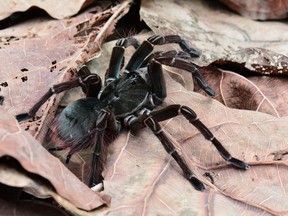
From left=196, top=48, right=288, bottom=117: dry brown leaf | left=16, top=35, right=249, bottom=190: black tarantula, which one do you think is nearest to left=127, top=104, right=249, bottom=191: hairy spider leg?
left=16, top=35, right=249, bottom=190: black tarantula

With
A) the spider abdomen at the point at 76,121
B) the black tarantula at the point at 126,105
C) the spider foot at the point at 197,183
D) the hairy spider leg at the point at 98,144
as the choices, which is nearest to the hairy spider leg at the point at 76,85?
the black tarantula at the point at 126,105

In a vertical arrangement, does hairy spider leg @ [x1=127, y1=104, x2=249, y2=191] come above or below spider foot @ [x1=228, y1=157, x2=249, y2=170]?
above

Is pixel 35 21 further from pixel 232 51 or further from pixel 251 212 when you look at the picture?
pixel 251 212

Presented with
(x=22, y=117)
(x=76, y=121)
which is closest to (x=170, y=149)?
(x=76, y=121)

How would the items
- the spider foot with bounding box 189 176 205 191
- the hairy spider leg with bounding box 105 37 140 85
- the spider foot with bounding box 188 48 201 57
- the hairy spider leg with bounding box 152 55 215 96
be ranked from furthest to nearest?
the spider foot with bounding box 188 48 201 57, the hairy spider leg with bounding box 105 37 140 85, the hairy spider leg with bounding box 152 55 215 96, the spider foot with bounding box 189 176 205 191

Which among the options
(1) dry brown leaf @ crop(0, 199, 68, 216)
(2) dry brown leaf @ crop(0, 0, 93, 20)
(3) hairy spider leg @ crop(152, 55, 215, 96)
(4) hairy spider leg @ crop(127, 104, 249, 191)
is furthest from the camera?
(2) dry brown leaf @ crop(0, 0, 93, 20)

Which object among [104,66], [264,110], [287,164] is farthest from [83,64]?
[287,164]

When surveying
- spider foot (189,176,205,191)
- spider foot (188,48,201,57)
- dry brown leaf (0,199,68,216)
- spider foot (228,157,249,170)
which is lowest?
spider foot (228,157,249,170)

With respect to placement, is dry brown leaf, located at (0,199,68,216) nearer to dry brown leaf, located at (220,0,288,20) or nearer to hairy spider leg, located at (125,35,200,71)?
hairy spider leg, located at (125,35,200,71)
